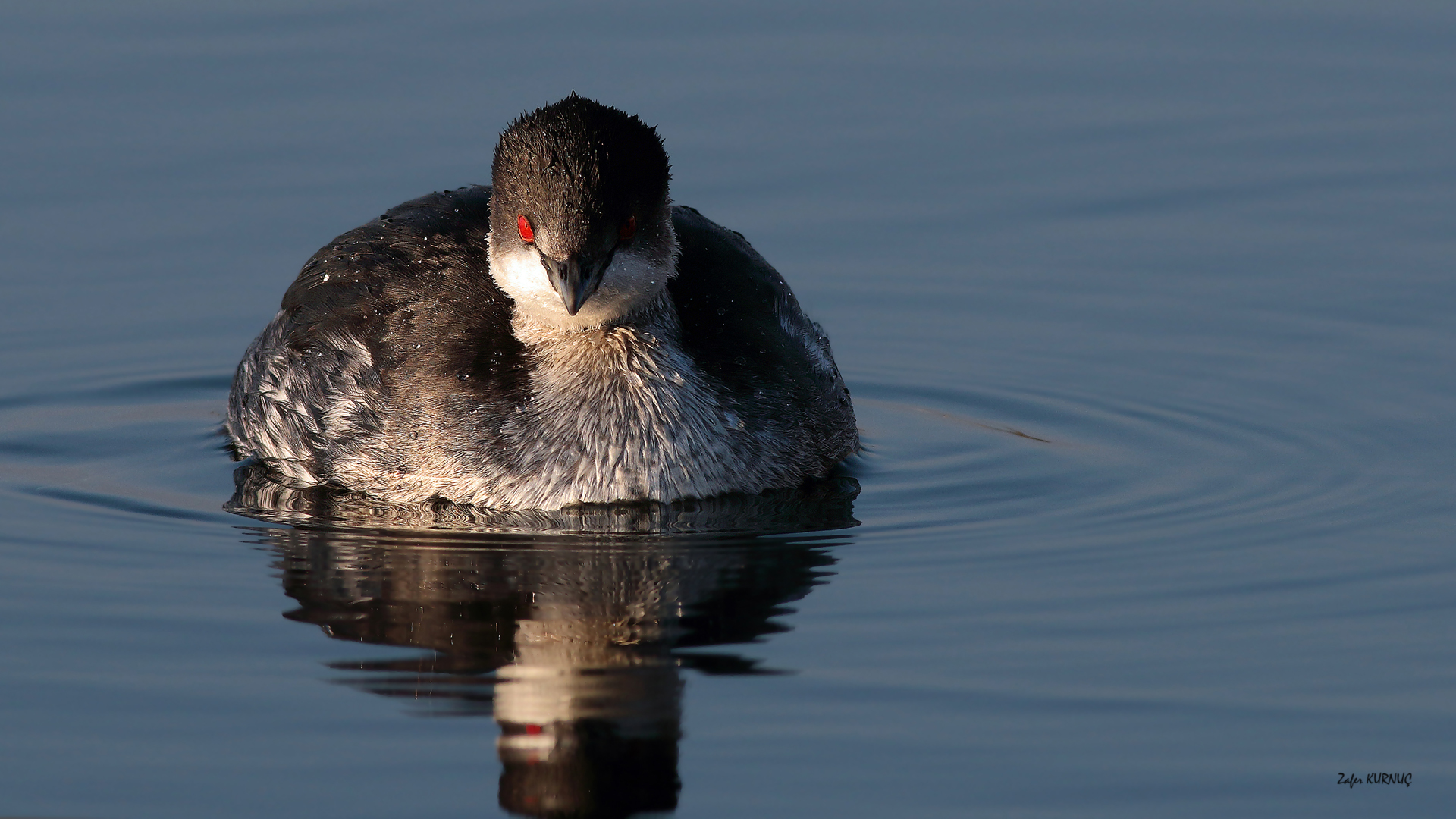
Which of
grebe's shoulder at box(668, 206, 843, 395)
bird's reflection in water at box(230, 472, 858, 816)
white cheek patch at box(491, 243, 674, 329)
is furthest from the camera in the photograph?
grebe's shoulder at box(668, 206, 843, 395)

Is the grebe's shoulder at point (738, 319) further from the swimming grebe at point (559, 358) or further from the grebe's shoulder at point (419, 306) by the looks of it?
the grebe's shoulder at point (419, 306)

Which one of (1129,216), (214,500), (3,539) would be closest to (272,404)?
(214,500)

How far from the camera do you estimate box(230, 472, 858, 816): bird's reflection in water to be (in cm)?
897

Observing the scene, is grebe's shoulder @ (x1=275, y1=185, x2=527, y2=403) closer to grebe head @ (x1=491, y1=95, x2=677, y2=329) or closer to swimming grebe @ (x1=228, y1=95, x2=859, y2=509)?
swimming grebe @ (x1=228, y1=95, x2=859, y2=509)

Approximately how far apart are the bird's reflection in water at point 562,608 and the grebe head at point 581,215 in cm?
127

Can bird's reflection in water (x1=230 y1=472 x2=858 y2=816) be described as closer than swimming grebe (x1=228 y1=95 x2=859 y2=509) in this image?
Yes

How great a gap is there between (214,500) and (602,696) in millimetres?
4244

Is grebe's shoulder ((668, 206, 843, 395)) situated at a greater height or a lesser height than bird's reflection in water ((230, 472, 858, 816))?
greater

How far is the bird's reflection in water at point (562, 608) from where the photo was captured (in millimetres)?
8969

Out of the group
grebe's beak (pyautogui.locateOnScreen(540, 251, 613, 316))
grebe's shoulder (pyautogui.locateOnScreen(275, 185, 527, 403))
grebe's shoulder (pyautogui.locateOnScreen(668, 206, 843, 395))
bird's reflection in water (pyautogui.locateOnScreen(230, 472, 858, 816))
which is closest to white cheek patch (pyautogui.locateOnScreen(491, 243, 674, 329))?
grebe's beak (pyautogui.locateOnScreen(540, 251, 613, 316))

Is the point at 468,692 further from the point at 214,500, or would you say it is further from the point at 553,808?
the point at 214,500

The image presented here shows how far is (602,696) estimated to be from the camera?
31.4 ft

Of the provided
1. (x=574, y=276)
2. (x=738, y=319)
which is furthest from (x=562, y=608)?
(x=738, y=319)

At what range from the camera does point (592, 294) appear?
12.1m
